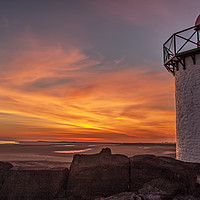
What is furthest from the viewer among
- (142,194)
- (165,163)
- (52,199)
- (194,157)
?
(194,157)

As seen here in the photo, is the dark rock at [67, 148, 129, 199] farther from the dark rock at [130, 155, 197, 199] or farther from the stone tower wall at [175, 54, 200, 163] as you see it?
the stone tower wall at [175, 54, 200, 163]

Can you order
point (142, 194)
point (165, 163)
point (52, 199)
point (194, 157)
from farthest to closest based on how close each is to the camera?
point (194, 157)
point (165, 163)
point (52, 199)
point (142, 194)

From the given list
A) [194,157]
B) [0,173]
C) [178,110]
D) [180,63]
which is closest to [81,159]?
[0,173]

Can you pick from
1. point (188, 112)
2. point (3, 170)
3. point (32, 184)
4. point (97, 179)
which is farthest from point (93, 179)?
point (188, 112)

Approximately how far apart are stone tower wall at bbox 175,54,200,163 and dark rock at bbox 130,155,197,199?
18.8ft

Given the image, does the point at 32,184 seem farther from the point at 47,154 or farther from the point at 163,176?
the point at 47,154

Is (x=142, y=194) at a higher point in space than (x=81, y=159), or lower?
lower

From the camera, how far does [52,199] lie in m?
6.08

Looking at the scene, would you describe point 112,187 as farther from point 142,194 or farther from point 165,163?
point 165,163

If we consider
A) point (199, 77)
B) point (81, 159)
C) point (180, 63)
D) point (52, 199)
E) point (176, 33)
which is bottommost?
point (52, 199)

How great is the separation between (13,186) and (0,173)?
2.45 feet

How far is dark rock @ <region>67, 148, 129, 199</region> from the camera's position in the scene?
6.17 meters

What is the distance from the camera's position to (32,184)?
20.5 feet

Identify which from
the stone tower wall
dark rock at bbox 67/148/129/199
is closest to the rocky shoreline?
dark rock at bbox 67/148/129/199
